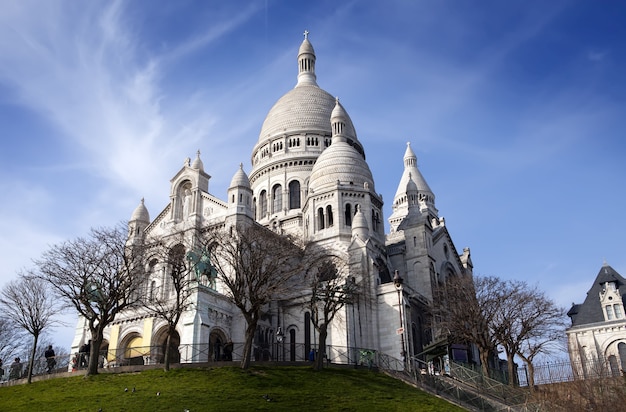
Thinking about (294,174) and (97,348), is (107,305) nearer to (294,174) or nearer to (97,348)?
(97,348)

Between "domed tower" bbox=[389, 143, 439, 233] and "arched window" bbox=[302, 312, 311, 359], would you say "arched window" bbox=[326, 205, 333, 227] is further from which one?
"domed tower" bbox=[389, 143, 439, 233]

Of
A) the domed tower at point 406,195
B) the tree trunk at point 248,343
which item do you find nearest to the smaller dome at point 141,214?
the tree trunk at point 248,343

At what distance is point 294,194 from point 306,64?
2480 cm

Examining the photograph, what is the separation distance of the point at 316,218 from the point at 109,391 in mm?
30954

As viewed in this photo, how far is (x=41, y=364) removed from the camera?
40.4m

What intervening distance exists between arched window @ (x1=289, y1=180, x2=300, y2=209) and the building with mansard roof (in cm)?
3139

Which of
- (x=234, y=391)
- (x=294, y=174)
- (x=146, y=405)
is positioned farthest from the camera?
(x=294, y=174)

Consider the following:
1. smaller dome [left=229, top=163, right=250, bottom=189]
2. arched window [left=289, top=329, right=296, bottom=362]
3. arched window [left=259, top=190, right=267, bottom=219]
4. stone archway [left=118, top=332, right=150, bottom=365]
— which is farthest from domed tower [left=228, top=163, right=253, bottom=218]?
arched window [left=259, top=190, right=267, bottom=219]

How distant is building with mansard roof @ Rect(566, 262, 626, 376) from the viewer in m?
62.9

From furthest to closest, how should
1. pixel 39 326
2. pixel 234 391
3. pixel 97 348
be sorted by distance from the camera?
pixel 39 326 → pixel 97 348 → pixel 234 391

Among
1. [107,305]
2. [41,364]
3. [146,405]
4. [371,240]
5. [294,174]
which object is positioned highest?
[294,174]

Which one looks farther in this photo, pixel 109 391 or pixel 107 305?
pixel 107 305

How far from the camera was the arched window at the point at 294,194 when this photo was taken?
6988cm

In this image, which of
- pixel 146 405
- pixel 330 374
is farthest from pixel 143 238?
pixel 146 405
